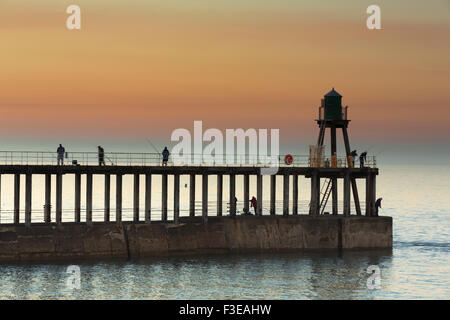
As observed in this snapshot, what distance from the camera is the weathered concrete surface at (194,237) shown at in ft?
206

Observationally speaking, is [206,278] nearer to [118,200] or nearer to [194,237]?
[194,237]

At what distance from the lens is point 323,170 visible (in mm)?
72250

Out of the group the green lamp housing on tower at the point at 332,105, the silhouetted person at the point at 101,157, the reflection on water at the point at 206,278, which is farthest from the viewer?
the green lamp housing on tower at the point at 332,105

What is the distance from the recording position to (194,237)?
67.2m

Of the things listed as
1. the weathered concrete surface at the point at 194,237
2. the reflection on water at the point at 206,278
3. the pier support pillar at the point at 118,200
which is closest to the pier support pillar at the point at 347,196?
the weathered concrete surface at the point at 194,237

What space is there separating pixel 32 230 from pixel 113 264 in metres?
5.74

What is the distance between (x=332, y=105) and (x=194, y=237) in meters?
16.8

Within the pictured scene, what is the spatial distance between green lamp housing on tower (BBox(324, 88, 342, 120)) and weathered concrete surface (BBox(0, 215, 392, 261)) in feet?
29.6

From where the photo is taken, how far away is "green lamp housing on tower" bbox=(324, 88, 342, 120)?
248ft

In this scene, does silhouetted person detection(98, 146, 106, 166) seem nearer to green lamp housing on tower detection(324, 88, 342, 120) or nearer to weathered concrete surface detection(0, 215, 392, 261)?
weathered concrete surface detection(0, 215, 392, 261)

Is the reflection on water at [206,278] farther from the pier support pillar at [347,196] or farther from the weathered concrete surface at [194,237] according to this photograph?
the pier support pillar at [347,196]

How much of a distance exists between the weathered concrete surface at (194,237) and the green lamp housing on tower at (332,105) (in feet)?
29.6
